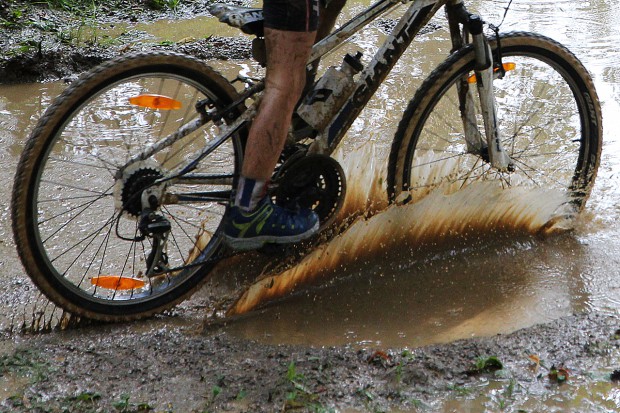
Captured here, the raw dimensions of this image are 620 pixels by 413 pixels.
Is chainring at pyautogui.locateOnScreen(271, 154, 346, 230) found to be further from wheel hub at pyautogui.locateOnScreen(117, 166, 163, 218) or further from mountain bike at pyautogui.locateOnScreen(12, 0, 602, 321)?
wheel hub at pyautogui.locateOnScreen(117, 166, 163, 218)

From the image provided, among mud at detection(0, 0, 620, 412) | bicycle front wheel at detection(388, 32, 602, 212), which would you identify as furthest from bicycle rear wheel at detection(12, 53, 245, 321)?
bicycle front wheel at detection(388, 32, 602, 212)

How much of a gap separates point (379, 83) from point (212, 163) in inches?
46.0

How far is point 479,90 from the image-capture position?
3.76 metres

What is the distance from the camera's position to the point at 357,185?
3.85m

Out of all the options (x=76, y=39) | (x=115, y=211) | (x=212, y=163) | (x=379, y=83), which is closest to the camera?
(x=115, y=211)

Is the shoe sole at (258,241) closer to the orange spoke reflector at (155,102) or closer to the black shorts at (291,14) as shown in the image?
the orange spoke reflector at (155,102)

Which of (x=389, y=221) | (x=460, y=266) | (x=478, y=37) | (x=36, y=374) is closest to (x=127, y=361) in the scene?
(x=36, y=374)

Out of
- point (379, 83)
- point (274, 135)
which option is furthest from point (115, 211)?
point (379, 83)

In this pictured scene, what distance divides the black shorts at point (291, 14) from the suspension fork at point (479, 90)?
948mm

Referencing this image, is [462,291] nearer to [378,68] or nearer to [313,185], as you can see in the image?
[313,185]

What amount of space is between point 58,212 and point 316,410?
2.15 m

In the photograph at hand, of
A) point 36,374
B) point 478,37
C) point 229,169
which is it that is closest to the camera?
point 36,374

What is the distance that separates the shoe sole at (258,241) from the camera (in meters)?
3.35

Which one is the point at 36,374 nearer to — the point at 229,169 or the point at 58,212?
the point at 58,212
